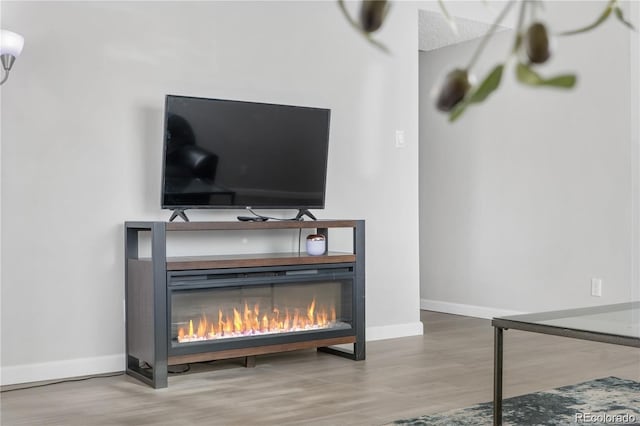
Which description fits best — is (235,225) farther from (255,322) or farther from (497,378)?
(497,378)

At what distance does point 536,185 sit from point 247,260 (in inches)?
109

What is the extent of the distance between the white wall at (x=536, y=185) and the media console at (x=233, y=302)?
170cm

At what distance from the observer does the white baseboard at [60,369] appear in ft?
11.9

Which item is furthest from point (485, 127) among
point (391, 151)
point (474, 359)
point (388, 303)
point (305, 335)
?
point (305, 335)

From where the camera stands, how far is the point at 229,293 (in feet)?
12.6

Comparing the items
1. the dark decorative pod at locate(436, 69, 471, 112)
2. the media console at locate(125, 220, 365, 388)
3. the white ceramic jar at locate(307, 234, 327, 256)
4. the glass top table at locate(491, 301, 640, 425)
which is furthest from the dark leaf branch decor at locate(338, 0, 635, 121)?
the white ceramic jar at locate(307, 234, 327, 256)

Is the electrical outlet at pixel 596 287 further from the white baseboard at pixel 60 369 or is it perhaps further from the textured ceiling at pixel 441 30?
the white baseboard at pixel 60 369

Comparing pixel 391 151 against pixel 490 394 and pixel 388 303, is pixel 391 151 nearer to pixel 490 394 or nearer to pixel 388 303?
pixel 388 303

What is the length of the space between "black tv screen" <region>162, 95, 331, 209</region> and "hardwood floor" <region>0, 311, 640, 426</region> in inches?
37.3

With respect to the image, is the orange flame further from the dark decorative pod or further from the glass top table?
the dark decorative pod

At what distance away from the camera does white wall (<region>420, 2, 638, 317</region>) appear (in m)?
5.11

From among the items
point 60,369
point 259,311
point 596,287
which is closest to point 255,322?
point 259,311

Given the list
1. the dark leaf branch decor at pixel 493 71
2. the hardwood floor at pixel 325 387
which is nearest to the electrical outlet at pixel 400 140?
the hardwood floor at pixel 325 387

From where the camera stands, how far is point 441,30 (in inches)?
228
